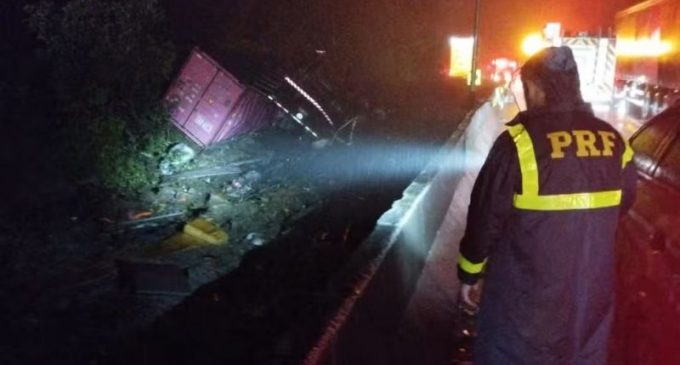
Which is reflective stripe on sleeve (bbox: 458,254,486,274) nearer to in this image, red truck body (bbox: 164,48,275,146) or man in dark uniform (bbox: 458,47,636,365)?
man in dark uniform (bbox: 458,47,636,365)

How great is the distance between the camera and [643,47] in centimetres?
1444

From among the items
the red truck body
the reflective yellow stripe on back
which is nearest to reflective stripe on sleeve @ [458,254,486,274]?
the reflective yellow stripe on back

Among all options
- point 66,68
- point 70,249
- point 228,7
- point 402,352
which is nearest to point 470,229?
point 402,352

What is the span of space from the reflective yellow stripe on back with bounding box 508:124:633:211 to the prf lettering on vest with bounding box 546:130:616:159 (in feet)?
0.31

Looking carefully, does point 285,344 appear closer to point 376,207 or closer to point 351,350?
point 351,350

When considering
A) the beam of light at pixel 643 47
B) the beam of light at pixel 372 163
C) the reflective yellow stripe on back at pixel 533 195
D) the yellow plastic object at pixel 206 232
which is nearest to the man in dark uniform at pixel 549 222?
the reflective yellow stripe on back at pixel 533 195

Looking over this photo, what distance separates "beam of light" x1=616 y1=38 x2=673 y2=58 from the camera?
12788mm

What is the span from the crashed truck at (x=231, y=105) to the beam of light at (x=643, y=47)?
6.76 meters

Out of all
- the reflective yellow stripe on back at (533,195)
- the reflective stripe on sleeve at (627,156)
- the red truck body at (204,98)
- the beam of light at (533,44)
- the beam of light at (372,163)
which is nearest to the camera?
the reflective yellow stripe on back at (533,195)

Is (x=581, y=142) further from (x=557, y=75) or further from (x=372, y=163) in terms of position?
(x=372, y=163)

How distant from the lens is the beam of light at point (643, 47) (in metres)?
12.8

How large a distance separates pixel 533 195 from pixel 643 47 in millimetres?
13643

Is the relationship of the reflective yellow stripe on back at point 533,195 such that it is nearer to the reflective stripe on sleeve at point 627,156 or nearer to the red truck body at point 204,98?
the reflective stripe on sleeve at point 627,156

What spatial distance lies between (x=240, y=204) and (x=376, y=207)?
2310mm
